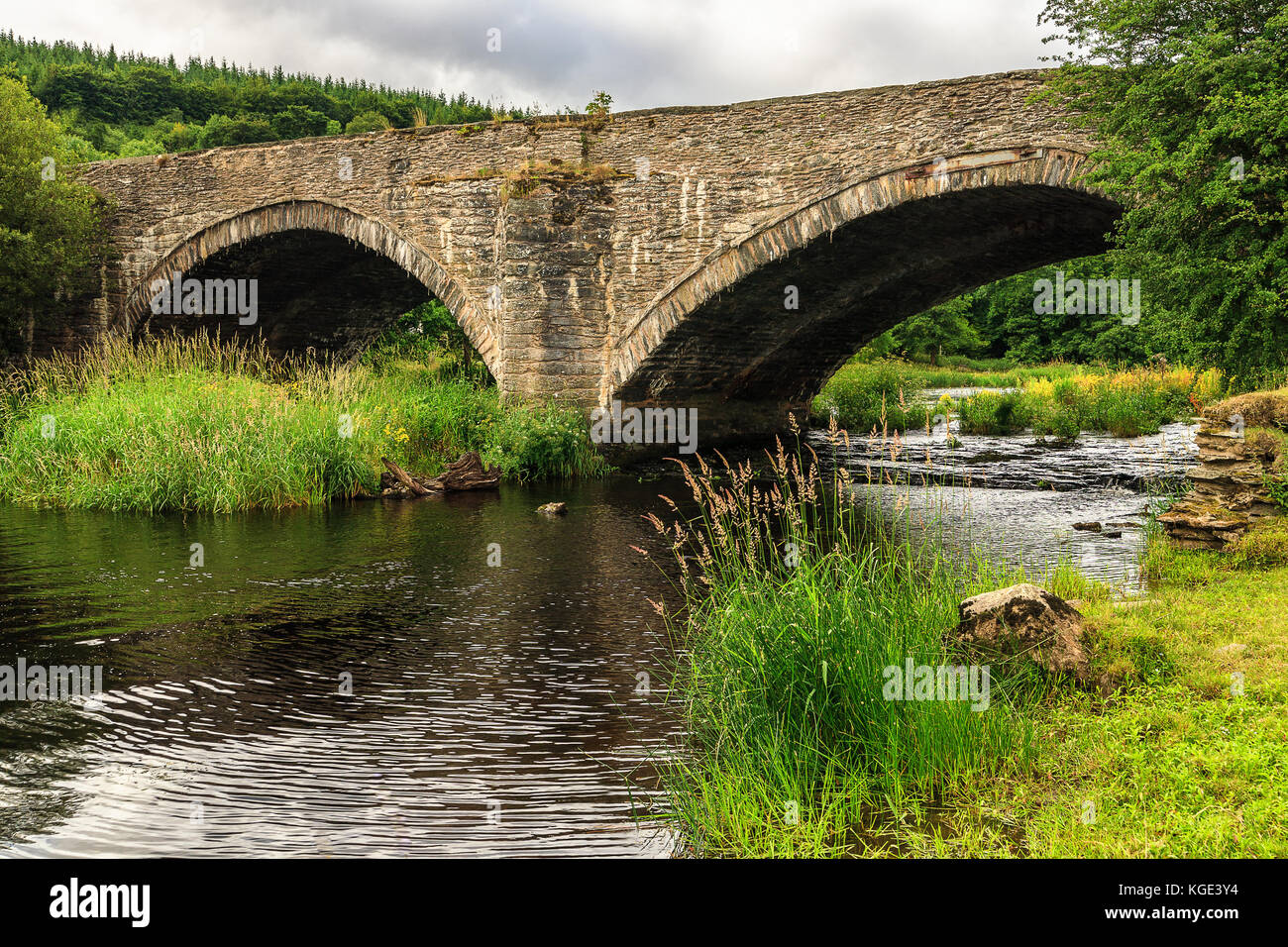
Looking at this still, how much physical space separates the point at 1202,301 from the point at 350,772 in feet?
24.2

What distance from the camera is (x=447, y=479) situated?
12.6 meters

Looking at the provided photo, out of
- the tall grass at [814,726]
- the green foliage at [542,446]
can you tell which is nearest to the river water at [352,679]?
the tall grass at [814,726]

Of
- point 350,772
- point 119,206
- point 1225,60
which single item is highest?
point 119,206

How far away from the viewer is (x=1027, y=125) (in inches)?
447

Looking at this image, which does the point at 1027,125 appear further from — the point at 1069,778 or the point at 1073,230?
the point at 1069,778

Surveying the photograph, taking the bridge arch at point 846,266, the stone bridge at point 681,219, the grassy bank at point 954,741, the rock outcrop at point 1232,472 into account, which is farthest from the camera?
the stone bridge at point 681,219

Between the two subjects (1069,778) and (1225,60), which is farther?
(1225,60)

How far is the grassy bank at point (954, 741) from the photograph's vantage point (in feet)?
9.78

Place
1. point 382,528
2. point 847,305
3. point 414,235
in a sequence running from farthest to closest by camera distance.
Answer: point 847,305 → point 414,235 → point 382,528

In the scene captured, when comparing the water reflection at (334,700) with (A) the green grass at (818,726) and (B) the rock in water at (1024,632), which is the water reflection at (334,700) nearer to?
(A) the green grass at (818,726)

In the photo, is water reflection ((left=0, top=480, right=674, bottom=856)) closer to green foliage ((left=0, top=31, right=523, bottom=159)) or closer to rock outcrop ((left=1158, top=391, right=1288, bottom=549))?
rock outcrop ((left=1158, top=391, right=1288, bottom=549))

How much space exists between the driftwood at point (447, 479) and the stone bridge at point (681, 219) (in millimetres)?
1811

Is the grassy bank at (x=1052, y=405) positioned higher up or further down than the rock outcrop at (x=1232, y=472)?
higher up
